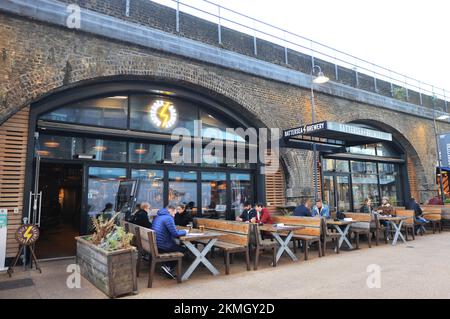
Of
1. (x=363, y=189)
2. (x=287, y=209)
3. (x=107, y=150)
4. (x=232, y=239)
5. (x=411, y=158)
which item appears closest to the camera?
(x=232, y=239)

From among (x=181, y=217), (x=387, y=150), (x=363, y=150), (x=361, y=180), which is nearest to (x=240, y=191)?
(x=181, y=217)

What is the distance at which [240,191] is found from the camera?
11508 millimetres

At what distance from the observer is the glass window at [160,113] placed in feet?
31.1

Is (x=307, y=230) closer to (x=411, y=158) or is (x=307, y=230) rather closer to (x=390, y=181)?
(x=390, y=181)

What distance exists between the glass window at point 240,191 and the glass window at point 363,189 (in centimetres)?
618

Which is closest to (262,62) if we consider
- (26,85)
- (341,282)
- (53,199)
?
(26,85)

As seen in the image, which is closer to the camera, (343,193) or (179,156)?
(179,156)

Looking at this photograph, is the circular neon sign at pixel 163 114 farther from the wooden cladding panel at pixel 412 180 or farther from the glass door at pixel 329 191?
the wooden cladding panel at pixel 412 180

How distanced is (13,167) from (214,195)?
5754 millimetres

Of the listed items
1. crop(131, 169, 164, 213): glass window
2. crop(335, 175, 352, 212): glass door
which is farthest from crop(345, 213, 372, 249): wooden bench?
crop(131, 169, 164, 213): glass window

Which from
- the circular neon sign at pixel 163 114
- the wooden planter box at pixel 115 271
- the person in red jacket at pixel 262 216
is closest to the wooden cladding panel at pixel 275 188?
the person in red jacket at pixel 262 216

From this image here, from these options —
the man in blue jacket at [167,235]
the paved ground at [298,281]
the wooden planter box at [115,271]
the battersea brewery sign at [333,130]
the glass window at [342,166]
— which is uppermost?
the battersea brewery sign at [333,130]

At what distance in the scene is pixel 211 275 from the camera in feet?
20.7

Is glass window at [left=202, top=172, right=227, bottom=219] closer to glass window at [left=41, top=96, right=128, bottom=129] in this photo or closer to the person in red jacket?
the person in red jacket
